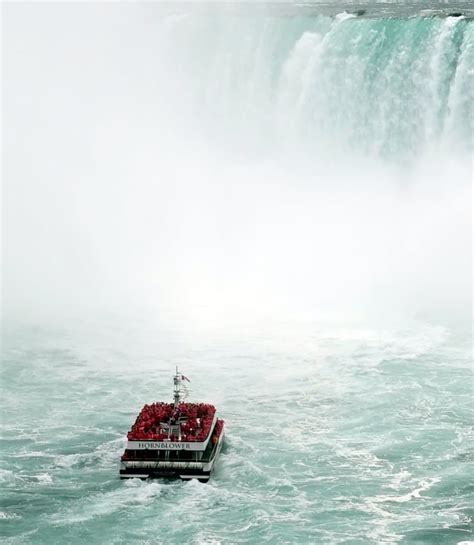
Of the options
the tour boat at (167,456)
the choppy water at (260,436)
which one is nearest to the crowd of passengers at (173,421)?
the tour boat at (167,456)

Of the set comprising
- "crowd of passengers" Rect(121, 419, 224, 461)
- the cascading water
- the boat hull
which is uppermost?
the cascading water

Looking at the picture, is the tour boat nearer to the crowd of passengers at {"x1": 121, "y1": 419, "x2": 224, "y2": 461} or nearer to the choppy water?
the crowd of passengers at {"x1": 121, "y1": 419, "x2": 224, "y2": 461}

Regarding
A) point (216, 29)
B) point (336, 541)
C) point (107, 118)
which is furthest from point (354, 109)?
point (336, 541)

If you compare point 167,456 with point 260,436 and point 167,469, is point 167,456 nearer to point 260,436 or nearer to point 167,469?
point 167,469

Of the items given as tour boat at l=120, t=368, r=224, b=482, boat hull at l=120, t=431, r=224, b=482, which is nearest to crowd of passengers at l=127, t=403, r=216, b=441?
tour boat at l=120, t=368, r=224, b=482

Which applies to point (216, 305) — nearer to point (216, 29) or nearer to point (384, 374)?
point (384, 374)

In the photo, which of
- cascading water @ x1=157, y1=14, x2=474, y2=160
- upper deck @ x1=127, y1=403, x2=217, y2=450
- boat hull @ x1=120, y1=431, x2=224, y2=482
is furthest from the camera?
cascading water @ x1=157, y1=14, x2=474, y2=160

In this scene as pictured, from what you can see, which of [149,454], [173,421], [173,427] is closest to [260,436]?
[173,421]
